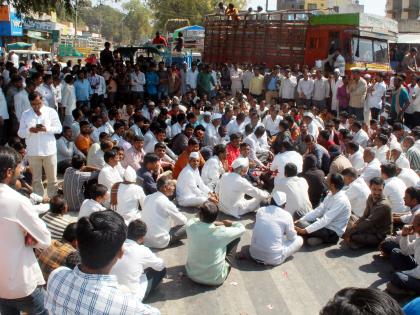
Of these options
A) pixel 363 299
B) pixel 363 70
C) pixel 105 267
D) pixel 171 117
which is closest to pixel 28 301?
pixel 105 267

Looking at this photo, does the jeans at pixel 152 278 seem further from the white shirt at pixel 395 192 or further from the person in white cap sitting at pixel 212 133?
the person in white cap sitting at pixel 212 133

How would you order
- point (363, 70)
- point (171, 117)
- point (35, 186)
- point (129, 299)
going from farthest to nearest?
point (363, 70) < point (171, 117) < point (35, 186) < point (129, 299)

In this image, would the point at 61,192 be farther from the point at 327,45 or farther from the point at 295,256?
the point at 327,45

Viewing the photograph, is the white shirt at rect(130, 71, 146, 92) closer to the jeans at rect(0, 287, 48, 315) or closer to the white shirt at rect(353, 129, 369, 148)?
the white shirt at rect(353, 129, 369, 148)

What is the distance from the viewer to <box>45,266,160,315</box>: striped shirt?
2.12 meters

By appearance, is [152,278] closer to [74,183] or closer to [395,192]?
[74,183]

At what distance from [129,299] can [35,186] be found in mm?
5332

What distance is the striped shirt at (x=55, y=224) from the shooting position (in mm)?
5012

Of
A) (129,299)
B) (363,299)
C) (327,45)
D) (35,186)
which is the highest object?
(327,45)

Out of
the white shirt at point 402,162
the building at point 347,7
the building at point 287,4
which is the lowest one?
the white shirt at point 402,162

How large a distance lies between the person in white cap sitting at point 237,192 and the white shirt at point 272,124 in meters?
4.40

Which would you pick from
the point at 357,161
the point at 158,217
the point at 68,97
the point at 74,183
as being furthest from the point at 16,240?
the point at 68,97

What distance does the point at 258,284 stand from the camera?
5117mm

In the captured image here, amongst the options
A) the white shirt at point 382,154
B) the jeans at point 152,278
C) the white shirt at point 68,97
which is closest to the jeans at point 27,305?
the jeans at point 152,278
